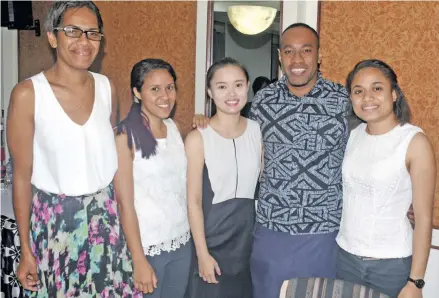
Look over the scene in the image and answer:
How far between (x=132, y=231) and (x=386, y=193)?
89 cm

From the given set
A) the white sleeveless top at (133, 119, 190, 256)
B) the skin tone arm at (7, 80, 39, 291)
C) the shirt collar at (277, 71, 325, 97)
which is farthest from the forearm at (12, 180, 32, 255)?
the shirt collar at (277, 71, 325, 97)

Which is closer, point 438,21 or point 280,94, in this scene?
point 280,94

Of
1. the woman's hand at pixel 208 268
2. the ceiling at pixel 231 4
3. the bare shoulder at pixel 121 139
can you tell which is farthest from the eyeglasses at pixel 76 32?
the ceiling at pixel 231 4

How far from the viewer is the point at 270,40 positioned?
2.64 m

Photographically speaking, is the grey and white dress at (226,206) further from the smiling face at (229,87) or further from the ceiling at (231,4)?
the ceiling at (231,4)

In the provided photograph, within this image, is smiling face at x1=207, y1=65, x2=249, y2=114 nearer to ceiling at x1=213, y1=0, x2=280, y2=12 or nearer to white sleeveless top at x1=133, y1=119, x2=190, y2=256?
white sleeveless top at x1=133, y1=119, x2=190, y2=256

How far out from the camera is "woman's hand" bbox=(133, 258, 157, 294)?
1.73 meters

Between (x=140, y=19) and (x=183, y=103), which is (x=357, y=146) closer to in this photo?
(x=183, y=103)

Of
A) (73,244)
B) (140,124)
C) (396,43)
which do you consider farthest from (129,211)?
(396,43)

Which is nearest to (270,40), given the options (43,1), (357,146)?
(357,146)

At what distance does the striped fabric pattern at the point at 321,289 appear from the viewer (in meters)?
1.30

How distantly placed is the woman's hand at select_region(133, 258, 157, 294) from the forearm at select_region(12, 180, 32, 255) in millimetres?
370

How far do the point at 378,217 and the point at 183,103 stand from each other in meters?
1.74

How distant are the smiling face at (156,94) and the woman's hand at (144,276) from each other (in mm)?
546
